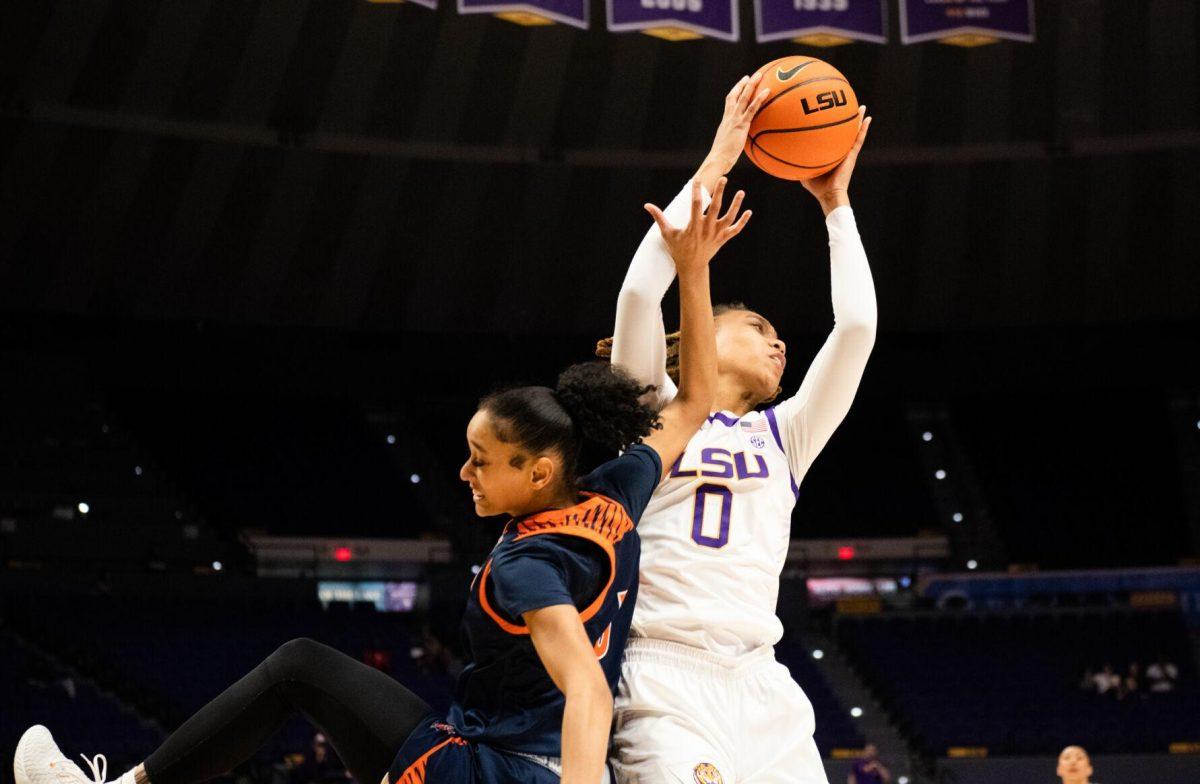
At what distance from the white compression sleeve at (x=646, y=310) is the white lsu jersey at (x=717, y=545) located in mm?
215

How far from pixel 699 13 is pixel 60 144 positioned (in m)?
8.77

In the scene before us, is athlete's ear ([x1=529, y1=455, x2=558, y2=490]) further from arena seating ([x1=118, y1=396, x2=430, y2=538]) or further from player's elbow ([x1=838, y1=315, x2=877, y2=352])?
arena seating ([x1=118, y1=396, x2=430, y2=538])

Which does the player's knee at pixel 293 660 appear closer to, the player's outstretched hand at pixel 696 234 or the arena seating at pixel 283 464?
the player's outstretched hand at pixel 696 234

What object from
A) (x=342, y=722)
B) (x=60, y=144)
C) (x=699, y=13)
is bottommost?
(x=342, y=722)

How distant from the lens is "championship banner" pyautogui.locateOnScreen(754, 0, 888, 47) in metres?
11.5

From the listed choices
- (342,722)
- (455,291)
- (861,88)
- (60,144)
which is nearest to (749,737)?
(342,722)

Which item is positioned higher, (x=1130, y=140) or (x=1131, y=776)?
(x=1130, y=140)

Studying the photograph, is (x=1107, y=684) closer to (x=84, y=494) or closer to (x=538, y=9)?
(x=538, y=9)

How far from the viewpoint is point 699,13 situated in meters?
11.6

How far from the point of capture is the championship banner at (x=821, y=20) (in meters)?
11.5

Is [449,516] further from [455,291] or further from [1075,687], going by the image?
[1075,687]

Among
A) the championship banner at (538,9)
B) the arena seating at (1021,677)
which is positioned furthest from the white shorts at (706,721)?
the arena seating at (1021,677)

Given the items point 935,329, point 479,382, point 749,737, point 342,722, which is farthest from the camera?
point 479,382

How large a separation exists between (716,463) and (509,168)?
14.7 meters
